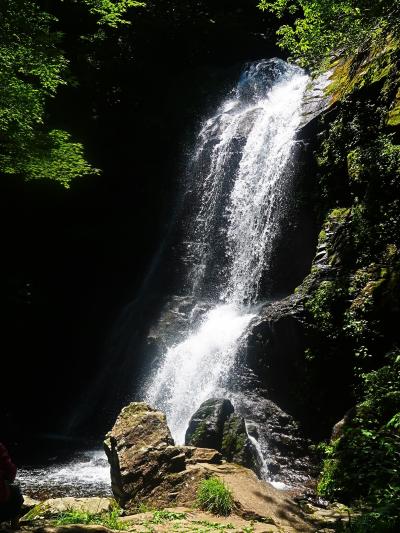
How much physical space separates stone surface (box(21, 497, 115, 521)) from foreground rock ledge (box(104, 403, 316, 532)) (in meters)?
0.36

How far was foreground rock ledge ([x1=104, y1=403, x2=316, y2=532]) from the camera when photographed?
223 inches

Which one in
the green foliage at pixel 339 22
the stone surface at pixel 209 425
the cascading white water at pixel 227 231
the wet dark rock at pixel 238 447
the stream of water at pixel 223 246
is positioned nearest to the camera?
the wet dark rock at pixel 238 447

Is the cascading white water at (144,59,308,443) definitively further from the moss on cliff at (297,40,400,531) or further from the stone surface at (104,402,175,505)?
the stone surface at (104,402,175,505)

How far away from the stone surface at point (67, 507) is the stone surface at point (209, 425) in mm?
2316

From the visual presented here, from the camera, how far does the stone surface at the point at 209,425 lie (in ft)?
27.2

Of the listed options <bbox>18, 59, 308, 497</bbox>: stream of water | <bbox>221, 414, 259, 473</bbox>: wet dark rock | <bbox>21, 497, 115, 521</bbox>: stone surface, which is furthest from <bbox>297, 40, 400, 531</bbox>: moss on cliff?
<bbox>21, 497, 115, 521</bbox>: stone surface

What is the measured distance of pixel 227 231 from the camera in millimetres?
15773

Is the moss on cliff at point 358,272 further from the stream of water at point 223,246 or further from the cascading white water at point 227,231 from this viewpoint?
the cascading white water at point 227,231

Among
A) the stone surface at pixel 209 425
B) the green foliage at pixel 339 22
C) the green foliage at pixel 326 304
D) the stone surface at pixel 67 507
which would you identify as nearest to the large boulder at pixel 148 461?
the stone surface at pixel 67 507

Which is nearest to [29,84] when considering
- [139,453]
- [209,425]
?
[139,453]

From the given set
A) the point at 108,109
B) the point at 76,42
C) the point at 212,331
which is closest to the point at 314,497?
the point at 212,331

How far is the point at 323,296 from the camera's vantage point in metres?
9.98

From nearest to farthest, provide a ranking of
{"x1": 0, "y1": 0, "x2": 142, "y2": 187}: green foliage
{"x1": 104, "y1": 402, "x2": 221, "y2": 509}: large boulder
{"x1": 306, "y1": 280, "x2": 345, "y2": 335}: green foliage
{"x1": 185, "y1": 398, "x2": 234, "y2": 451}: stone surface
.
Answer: {"x1": 104, "y1": 402, "x2": 221, "y2": 509}: large boulder < {"x1": 0, "y1": 0, "x2": 142, "y2": 187}: green foliage < {"x1": 185, "y1": 398, "x2": 234, "y2": 451}: stone surface < {"x1": 306, "y1": 280, "x2": 345, "y2": 335}: green foliage

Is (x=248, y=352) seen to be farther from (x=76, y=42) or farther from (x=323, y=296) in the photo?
(x=76, y=42)
